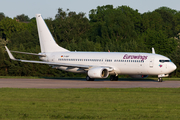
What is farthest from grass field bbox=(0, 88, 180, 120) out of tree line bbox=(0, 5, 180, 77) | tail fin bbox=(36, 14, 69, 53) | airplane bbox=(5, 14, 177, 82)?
tree line bbox=(0, 5, 180, 77)

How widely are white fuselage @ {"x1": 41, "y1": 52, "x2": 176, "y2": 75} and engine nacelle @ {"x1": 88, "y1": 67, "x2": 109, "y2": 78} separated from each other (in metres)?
1.14

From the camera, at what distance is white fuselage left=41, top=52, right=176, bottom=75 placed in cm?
3292

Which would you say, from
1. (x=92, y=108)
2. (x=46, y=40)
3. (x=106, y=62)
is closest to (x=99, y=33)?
(x=46, y=40)

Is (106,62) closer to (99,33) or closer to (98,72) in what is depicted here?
(98,72)

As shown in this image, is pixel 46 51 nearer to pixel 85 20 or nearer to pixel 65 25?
pixel 65 25

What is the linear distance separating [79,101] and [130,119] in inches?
198

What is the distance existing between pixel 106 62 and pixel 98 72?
93.1 inches

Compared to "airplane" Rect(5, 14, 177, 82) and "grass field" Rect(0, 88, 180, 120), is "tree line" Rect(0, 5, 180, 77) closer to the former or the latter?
"airplane" Rect(5, 14, 177, 82)

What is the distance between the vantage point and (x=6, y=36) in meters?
114

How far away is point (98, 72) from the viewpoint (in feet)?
113

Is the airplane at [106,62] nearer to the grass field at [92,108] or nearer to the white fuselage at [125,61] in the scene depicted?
the white fuselage at [125,61]

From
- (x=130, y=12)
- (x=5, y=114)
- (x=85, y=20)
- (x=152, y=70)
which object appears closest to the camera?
(x=5, y=114)

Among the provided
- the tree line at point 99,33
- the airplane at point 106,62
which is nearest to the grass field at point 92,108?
the airplane at point 106,62

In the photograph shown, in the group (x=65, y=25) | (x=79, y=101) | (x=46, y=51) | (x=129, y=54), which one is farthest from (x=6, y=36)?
(x=79, y=101)
